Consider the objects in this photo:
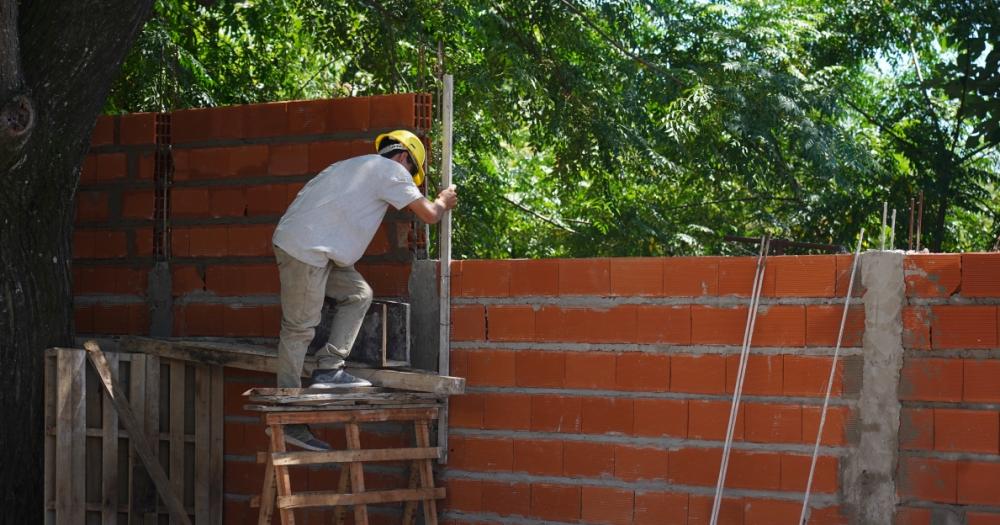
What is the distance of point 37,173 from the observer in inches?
233

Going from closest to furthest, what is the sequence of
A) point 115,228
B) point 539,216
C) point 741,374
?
point 741,374, point 115,228, point 539,216

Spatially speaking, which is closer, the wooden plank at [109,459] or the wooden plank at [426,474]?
the wooden plank at [426,474]

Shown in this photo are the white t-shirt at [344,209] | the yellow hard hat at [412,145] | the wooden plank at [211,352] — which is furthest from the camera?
the wooden plank at [211,352]

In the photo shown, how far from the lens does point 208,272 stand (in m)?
6.39

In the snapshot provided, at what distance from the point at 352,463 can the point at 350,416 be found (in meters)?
0.21

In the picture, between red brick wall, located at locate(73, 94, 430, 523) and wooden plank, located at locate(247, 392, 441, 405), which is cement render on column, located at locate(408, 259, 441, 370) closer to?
red brick wall, located at locate(73, 94, 430, 523)

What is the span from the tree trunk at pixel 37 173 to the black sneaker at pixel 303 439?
4.94 feet

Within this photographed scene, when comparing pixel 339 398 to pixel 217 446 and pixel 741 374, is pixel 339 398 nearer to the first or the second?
pixel 217 446

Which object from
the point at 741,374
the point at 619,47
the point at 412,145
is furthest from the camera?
the point at 619,47

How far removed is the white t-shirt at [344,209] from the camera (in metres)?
5.29

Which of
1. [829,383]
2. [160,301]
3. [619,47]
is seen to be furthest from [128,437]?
[619,47]

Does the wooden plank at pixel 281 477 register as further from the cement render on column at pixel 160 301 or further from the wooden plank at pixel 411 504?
the cement render on column at pixel 160 301

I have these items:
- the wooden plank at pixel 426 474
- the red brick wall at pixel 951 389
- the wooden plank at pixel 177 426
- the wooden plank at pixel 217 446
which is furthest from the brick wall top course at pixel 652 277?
the wooden plank at pixel 177 426

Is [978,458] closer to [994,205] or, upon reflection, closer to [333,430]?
[333,430]
